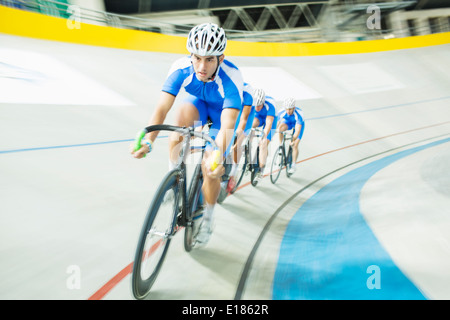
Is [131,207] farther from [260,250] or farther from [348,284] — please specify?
[348,284]

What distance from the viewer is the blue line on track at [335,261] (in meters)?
1.47

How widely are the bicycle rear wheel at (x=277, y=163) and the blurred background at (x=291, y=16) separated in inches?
273

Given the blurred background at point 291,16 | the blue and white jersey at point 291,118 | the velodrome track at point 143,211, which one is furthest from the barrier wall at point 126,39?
the blue and white jersey at point 291,118

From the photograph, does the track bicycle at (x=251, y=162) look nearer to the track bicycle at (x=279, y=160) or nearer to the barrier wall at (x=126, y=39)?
the track bicycle at (x=279, y=160)

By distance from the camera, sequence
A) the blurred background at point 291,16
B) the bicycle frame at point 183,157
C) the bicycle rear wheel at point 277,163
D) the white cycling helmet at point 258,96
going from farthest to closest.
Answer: the blurred background at point 291,16
the bicycle rear wheel at point 277,163
the white cycling helmet at point 258,96
the bicycle frame at point 183,157

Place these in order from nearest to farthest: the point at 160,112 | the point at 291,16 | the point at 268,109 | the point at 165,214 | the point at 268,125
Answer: the point at 165,214 < the point at 160,112 < the point at 268,125 < the point at 268,109 < the point at 291,16

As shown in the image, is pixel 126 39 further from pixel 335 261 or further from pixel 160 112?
pixel 335 261

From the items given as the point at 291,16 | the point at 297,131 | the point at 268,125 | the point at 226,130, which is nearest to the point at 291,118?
the point at 297,131

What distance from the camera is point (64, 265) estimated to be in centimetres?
155

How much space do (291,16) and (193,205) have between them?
14.6 meters

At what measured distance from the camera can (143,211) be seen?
2.31 metres
